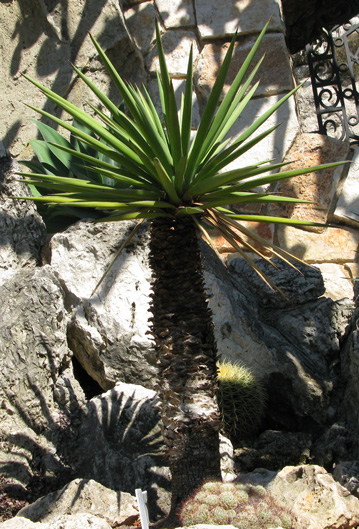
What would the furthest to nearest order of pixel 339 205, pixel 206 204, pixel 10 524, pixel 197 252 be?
pixel 339 205
pixel 197 252
pixel 206 204
pixel 10 524

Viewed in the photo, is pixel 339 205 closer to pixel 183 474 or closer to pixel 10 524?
pixel 183 474

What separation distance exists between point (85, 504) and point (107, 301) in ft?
5.62

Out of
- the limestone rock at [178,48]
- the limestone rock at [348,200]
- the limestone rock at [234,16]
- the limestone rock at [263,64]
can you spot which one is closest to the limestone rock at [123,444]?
the limestone rock at [348,200]

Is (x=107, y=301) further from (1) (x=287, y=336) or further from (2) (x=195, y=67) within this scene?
(2) (x=195, y=67)

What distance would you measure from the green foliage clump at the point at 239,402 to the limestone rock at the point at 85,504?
1.11 m

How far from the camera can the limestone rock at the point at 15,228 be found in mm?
4164

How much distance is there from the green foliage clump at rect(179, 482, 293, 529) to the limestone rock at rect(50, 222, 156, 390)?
1.60 meters

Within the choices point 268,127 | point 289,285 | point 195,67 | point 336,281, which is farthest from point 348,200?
point 195,67

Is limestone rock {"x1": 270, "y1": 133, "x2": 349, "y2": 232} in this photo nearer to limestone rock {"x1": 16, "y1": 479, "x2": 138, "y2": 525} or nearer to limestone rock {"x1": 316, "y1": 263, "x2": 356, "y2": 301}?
limestone rock {"x1": 316, "y1": 263, "x2": 356, "y2": 301}

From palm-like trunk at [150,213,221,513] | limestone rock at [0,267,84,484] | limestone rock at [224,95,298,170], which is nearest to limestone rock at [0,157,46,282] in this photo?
limestone rock at [0,267,84,484]

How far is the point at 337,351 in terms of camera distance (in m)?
4.73

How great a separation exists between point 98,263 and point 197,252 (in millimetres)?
1691

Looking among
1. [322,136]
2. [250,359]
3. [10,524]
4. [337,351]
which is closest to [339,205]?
→ [322,136]

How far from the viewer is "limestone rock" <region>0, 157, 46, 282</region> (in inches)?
164
